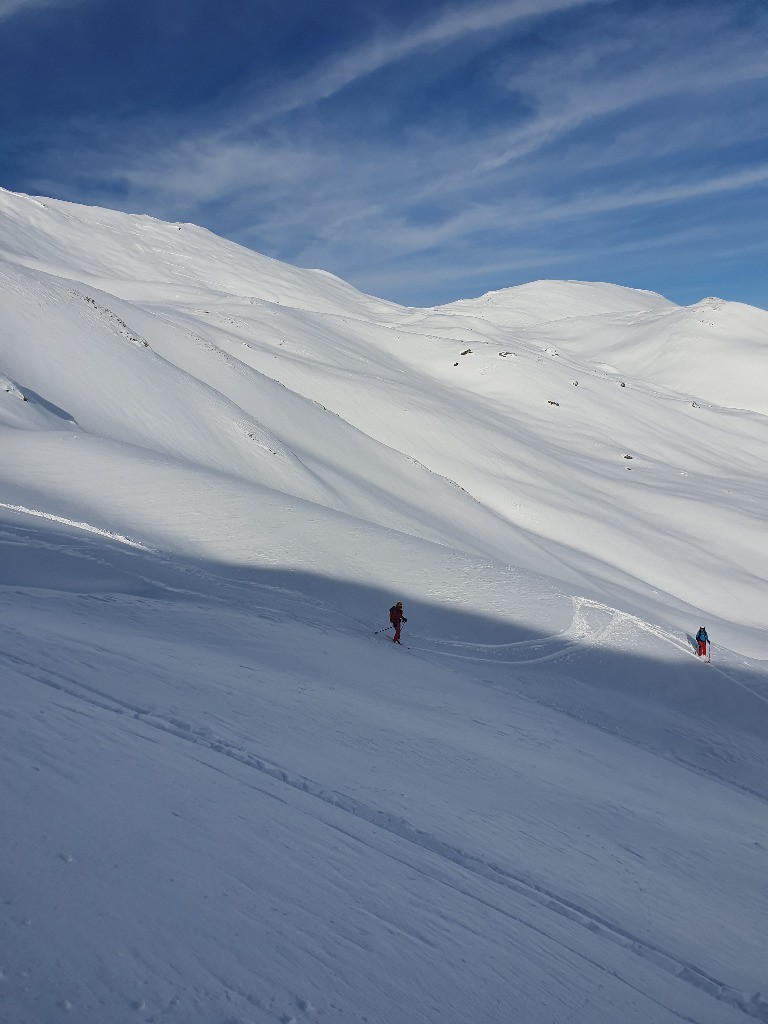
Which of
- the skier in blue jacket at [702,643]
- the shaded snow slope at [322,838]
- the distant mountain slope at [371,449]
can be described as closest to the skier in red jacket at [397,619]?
the shaded snow slope at [322,838]

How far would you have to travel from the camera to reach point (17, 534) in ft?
41.7

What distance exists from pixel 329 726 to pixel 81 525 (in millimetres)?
8622

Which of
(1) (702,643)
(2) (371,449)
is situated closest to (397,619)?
(1) (702,643)

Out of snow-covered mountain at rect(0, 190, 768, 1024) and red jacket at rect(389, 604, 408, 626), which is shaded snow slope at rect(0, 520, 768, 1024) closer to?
snow-covered mountain at rect(0, 190, 768, 1024)

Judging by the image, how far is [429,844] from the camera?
582cm

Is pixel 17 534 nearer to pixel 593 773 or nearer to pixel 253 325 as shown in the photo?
pixel 593 773

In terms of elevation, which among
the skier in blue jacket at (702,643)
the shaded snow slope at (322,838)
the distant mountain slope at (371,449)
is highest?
the distant mountain slope at (371,449)

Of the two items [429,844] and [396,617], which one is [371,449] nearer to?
[396,617]

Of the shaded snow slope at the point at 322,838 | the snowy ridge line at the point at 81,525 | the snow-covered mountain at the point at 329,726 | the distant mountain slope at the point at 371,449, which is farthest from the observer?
the distant mountain slope at the point at 371,449

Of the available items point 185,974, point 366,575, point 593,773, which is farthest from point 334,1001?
point 366,575

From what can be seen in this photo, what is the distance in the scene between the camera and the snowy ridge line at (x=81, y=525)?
46.9 feet

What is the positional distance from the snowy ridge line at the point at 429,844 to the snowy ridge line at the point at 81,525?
7.87 meters

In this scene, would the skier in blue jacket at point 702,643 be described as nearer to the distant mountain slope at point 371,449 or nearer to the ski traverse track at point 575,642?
the ski traverse track at point 575,642

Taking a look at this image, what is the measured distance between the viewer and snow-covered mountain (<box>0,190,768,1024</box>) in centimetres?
403
